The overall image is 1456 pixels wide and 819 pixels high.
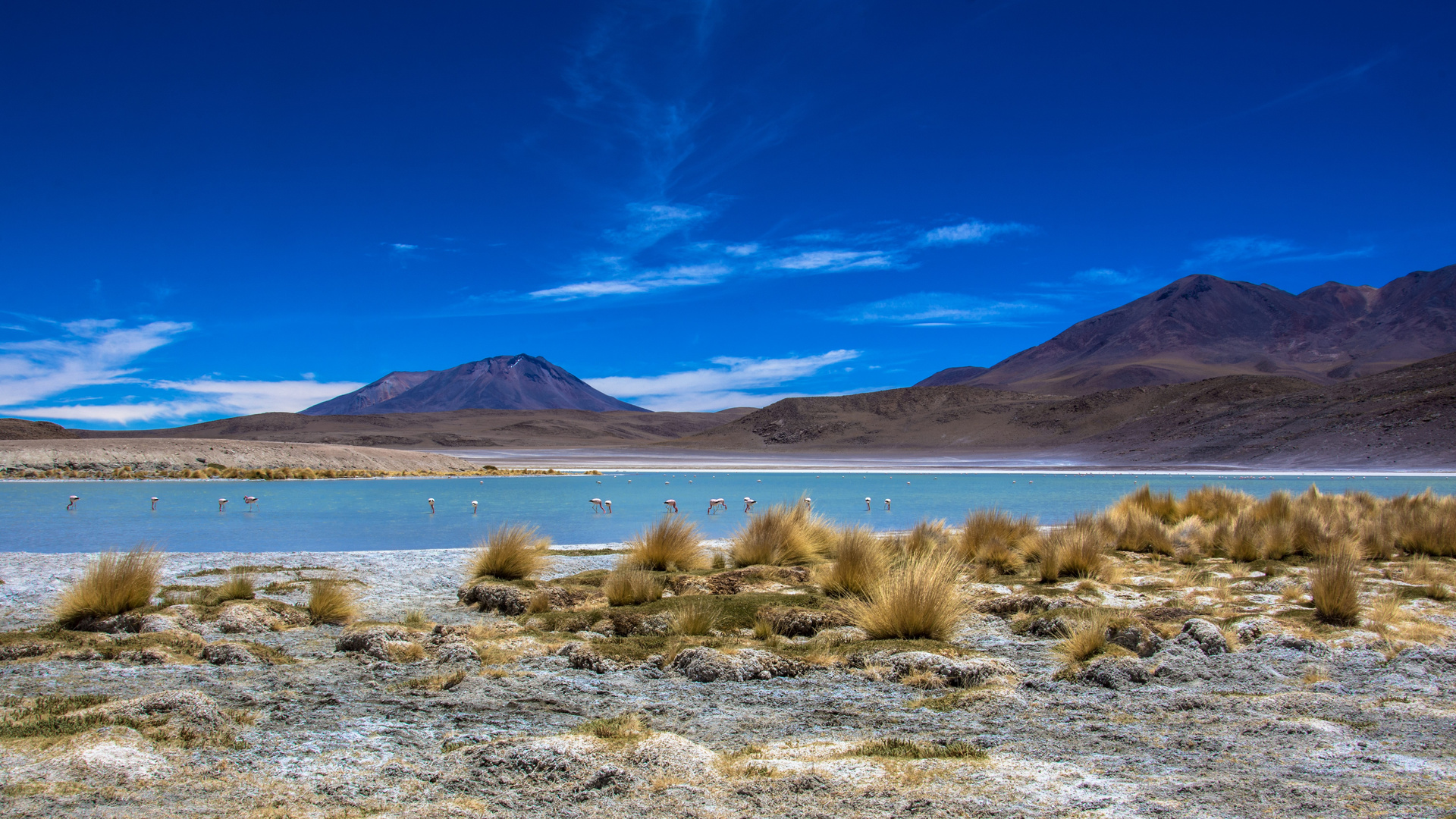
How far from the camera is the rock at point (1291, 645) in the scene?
4992 millimetres

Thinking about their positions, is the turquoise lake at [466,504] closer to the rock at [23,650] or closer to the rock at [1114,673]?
the rock at [23,650]

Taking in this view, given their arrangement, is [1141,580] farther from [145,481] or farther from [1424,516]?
[145,481]

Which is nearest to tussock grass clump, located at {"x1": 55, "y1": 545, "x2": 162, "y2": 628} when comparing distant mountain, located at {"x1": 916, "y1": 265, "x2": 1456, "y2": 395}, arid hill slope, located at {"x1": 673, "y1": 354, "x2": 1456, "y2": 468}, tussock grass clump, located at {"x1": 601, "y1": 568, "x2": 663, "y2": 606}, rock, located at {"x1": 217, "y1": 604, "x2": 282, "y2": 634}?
rock, located at {"x1": 217, "y1": 604, "x2": 282, "y2": 634}

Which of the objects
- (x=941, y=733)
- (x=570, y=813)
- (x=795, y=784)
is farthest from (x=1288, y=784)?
(x=570, y=813)

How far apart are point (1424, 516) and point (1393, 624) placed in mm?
6551

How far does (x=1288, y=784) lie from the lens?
2.88 m

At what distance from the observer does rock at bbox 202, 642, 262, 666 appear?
4.78 metres

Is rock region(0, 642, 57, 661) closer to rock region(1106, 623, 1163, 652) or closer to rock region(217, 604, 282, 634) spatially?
rock region(217, 604, 282, 634)

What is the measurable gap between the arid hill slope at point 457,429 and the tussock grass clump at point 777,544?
258ft

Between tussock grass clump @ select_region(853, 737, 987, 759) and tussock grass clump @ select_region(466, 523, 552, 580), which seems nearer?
tussock grass clump @ select_region(853, 737, 987, 759)

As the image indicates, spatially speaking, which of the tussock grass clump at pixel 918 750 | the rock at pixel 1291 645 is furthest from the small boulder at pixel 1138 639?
the tussock grass clump at pixel 918 750

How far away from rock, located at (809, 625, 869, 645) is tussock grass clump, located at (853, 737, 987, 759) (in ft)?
5.94

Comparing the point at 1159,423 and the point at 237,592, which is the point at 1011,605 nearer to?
the point at 237,592

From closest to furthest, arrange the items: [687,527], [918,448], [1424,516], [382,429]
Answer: [687,527]
[1424,516]
[918,448]
[382,429]
